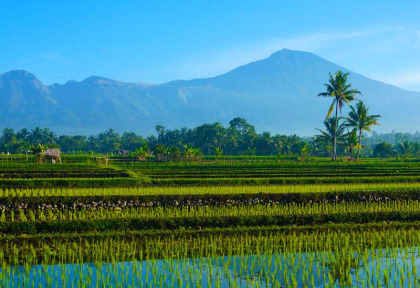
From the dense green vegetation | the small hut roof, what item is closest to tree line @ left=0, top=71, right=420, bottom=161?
the small hut roof

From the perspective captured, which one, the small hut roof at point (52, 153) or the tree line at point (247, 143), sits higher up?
the tree line at point (247, 143)

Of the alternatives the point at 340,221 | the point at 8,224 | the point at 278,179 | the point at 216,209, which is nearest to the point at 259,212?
the point at 216,209

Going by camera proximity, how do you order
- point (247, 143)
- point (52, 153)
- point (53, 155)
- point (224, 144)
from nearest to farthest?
point (53, 155), point (52, 153), point (247, 143), point (224, 144)

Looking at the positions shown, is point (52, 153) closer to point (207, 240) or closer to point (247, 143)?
point (207, 240)

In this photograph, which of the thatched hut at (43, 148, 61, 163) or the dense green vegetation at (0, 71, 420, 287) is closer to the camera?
the dense green vegetation at (0, 71, 420, 287)

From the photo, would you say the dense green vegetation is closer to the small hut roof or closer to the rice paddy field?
the rice paddy field

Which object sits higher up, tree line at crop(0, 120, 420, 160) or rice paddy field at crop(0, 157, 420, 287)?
tree line at crop(0, 120, 420, 160)

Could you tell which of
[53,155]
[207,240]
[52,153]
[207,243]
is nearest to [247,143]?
[52,153]

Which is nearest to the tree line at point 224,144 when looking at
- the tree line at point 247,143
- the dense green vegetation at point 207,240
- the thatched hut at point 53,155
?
the tree line at point 247,143

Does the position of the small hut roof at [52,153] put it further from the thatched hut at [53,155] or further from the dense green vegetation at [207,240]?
the dense green vegetation at [207,240]

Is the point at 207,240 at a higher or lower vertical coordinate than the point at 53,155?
lower

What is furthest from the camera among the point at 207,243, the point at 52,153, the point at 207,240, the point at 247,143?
the point at 247,143

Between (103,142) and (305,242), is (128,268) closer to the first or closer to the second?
(305,242)

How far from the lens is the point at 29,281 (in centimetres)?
1050
